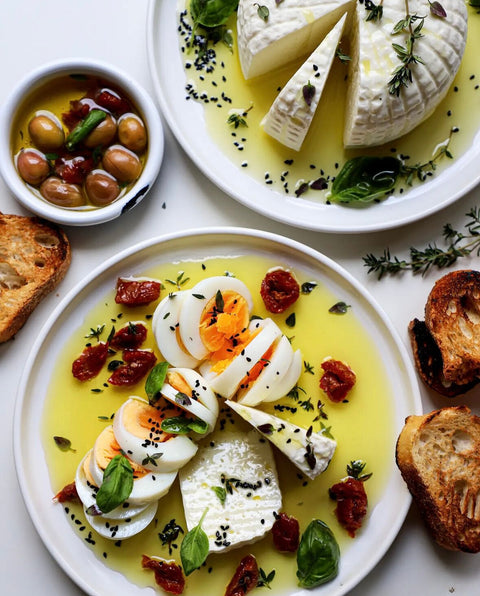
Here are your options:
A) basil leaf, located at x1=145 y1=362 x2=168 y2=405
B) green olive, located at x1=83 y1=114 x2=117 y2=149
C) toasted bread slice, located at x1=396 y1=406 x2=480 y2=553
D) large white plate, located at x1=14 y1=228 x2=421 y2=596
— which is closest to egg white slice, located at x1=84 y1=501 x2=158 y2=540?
large white plate, located at x1=14 y1=228 x2=421 y2=596

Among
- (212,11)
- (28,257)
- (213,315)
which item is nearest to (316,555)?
(213,315)

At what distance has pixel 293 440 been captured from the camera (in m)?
2.18

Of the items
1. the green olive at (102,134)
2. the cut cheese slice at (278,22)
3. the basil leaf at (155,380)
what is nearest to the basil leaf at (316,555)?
the basil leaf at (155,380)

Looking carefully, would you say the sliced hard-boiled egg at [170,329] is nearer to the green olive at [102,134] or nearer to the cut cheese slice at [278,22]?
the green olive at [102,134]

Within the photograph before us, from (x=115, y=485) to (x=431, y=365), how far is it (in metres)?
1.21

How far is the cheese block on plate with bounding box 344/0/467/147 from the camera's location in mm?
2182

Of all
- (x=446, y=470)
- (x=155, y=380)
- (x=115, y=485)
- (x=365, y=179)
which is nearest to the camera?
(x=115, y=485)

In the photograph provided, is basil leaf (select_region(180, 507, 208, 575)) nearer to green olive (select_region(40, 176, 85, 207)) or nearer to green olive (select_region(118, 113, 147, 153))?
green olive (select_region(40, 176, 85, 207))

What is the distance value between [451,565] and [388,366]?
0.79 metres

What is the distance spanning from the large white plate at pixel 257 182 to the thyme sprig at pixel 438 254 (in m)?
0.14

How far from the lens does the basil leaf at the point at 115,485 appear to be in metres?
2.05

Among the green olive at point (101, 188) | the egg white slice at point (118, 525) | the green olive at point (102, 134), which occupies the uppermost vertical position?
the green olive at point (102, 134)

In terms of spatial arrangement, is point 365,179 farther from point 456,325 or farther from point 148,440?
point 148,440

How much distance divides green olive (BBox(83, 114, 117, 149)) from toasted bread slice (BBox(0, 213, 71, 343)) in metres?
0.34
